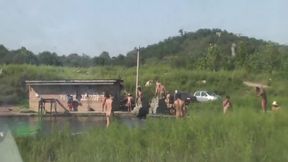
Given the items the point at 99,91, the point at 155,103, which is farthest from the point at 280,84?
the point at 155,103

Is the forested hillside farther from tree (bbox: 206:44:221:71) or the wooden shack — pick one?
the wooden shack

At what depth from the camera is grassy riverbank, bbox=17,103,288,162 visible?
10875 mm

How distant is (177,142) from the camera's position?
11750mm

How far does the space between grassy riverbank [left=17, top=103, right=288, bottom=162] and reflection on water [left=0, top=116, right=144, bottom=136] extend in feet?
3.41

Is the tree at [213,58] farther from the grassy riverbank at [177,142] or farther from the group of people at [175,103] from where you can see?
the grassy riverbank at [177,142]

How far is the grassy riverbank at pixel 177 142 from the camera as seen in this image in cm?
1088

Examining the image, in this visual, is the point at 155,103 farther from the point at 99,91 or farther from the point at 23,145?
the point at 23,145

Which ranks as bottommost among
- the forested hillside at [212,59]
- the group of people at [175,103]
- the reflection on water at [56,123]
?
the reflection on water at [56,123]

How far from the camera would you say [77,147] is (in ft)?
38.1

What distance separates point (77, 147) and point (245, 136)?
3.20 meters

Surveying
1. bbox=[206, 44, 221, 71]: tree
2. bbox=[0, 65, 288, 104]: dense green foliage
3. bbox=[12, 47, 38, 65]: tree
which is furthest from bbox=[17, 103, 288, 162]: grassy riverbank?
bbox=[206, 44, 221, 71]: tree

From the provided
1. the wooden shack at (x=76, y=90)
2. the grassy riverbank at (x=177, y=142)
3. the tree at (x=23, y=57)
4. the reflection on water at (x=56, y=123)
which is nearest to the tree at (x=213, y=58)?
the tree at (x=23, y=57)

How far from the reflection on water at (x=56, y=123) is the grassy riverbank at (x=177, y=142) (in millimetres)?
1040

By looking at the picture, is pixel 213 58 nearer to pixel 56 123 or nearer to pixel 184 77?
pixel 184 77
